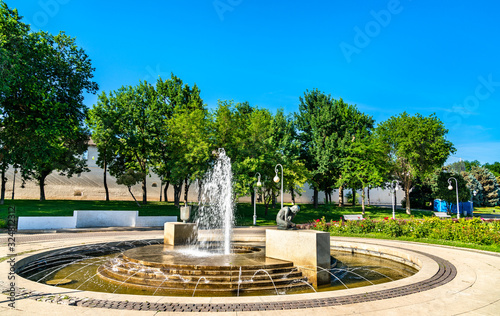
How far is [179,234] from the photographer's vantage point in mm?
12898

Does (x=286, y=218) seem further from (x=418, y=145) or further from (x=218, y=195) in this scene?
(x=418, y=145)

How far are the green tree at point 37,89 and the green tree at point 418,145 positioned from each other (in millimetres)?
34032

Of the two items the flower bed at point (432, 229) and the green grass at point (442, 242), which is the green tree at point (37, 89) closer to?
the flower bed at point (432, 229)

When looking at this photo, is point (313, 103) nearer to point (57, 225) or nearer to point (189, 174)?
point (189, 174)

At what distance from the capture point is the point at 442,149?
121 feet

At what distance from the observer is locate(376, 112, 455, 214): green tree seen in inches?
1462

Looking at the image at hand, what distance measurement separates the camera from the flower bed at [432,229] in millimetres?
14208

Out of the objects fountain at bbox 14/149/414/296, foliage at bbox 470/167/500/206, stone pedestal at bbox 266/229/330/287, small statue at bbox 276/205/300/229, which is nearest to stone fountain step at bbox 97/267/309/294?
fountain at bbox 14/149/414/296

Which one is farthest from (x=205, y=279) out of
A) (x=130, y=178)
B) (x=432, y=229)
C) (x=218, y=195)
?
(x=130, y=178)

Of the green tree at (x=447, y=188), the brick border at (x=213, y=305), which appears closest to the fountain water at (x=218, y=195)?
the brick border at (x=213, y=305)

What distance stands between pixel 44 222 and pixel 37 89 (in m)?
8.87

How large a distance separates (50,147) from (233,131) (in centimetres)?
1483

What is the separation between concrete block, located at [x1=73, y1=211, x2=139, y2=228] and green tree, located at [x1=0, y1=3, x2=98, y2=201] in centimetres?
487

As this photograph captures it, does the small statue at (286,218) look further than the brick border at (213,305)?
Yes
